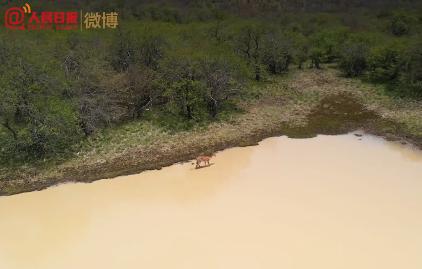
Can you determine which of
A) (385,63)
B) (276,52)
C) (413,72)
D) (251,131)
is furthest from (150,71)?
(385,63)

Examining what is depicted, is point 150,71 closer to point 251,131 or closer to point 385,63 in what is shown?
point 251,131

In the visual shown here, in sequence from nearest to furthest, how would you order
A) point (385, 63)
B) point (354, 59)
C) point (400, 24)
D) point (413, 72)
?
point (413, 72), point (385, 63), point (354, 59), point (400, 24)

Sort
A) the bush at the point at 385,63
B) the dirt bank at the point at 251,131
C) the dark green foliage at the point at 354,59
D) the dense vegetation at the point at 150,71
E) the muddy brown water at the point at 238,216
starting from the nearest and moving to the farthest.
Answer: the muddy brown water at the point at 238,216, the dirt bank at the point at 251,131, the dense vegetation at the point at 150,71, the bush at the point at 385,63, the dark green foliage at the point at 354,59

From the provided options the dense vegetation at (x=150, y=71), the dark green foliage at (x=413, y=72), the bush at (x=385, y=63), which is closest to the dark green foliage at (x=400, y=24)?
the dense vegetation at (x=150, y=71)

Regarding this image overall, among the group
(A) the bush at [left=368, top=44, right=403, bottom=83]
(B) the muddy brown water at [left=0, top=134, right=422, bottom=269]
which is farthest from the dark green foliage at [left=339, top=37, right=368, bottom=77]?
(B) the muddy brown water at [left=0, top=134, right=422, bottom=269]

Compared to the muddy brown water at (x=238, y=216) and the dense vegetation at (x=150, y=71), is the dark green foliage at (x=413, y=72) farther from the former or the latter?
the muddy brown water at (x=238, y=216)
